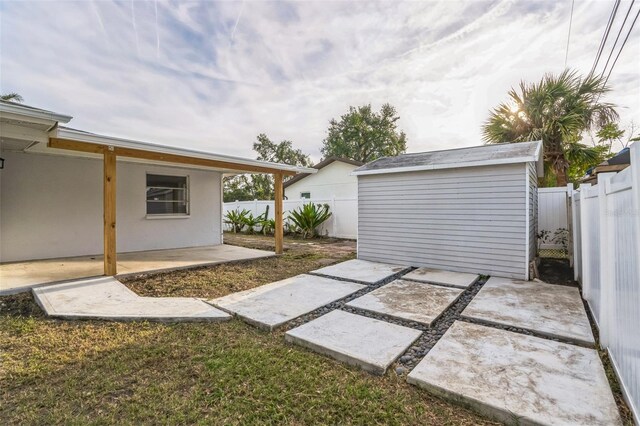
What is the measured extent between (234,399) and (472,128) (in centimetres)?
1113

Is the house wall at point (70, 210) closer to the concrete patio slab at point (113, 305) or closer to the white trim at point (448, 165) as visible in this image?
the concrete patio slab at point (113, 305)

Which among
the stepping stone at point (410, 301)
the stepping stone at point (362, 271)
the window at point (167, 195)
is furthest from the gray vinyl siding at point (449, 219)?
the window at point (167, 195)

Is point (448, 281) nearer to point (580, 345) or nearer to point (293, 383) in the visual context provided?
point (580, 345)

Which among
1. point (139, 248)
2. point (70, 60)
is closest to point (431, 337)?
point (139, 248)

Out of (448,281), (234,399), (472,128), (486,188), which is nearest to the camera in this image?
(234,399)

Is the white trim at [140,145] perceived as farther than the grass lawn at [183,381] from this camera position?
Yes

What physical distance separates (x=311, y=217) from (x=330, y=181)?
526 cm

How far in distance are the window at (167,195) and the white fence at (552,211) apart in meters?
9.17

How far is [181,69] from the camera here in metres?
7.57

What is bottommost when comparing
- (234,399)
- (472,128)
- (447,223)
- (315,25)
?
(234,399)

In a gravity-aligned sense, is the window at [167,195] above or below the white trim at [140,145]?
below

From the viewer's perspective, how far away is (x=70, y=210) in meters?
6.46

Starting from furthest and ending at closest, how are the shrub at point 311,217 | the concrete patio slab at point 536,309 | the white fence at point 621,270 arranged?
1. the shrub at point 311,217
2. the concrete patio slab at point 536,309
3. the white fence at point 621,270

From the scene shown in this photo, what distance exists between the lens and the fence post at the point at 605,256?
2.36 metres
